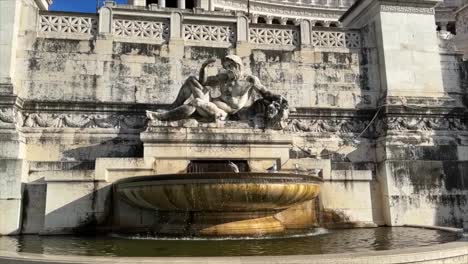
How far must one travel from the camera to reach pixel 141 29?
14.6 metres

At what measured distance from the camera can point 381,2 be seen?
15.8 m

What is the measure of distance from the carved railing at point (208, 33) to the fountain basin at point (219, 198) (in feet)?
20.2

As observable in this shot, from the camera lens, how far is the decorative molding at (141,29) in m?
14.5

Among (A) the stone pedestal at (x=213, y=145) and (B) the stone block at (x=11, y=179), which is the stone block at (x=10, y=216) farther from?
(A) the stone pedestal at (x=213, y=145)

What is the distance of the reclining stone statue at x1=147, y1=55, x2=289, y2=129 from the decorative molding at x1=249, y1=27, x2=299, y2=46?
2.68 metres

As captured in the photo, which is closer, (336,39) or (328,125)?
(328,125)

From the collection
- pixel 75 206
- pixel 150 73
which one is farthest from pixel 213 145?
pixel 75 206

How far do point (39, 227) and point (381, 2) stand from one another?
13.3 metres

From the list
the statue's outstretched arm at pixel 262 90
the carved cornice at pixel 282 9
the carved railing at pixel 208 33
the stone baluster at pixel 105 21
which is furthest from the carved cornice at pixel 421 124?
the carved cornice at pixel 282 9

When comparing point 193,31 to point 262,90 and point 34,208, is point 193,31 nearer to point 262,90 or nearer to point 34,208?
point 262,90

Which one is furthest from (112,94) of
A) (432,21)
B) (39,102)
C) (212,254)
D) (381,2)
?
(432,21)

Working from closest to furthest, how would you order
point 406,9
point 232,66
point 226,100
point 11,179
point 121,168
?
point 11,179 → point 121,168 → point 232,66 → point 226,100 → point 406,9

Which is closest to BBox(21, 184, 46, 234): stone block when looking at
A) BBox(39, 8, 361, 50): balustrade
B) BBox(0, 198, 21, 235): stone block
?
BBox(0, 198, 21, 235): stone block

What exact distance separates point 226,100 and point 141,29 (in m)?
4.11
